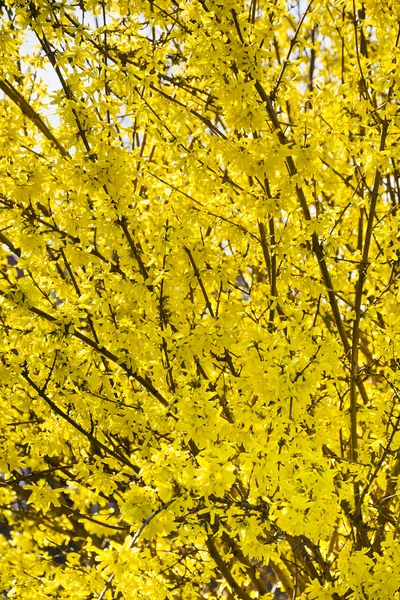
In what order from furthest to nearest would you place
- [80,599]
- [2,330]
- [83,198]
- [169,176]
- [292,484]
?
[169,176]
[80,599]
[83,198]
[2,330]
[292,484]

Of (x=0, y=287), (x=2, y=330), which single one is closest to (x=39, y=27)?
(x=2, y=330)

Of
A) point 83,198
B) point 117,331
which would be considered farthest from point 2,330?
point 83,198

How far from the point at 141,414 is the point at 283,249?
1048mm

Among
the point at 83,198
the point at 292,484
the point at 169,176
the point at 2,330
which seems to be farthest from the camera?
the point at 169,176

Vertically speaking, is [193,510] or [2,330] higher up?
[2,330]

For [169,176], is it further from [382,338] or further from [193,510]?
[193,510]

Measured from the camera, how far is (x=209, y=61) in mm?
2598

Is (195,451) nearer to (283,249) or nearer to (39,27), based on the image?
(283,249)

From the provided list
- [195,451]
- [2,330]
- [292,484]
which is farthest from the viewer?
[195,451]

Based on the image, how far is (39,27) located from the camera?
2408mm

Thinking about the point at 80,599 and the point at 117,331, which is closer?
the point at 117,331

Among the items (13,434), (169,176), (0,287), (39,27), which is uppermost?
(169,176)

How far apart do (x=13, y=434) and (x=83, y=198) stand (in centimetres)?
149

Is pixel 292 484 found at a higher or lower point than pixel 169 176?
lower
